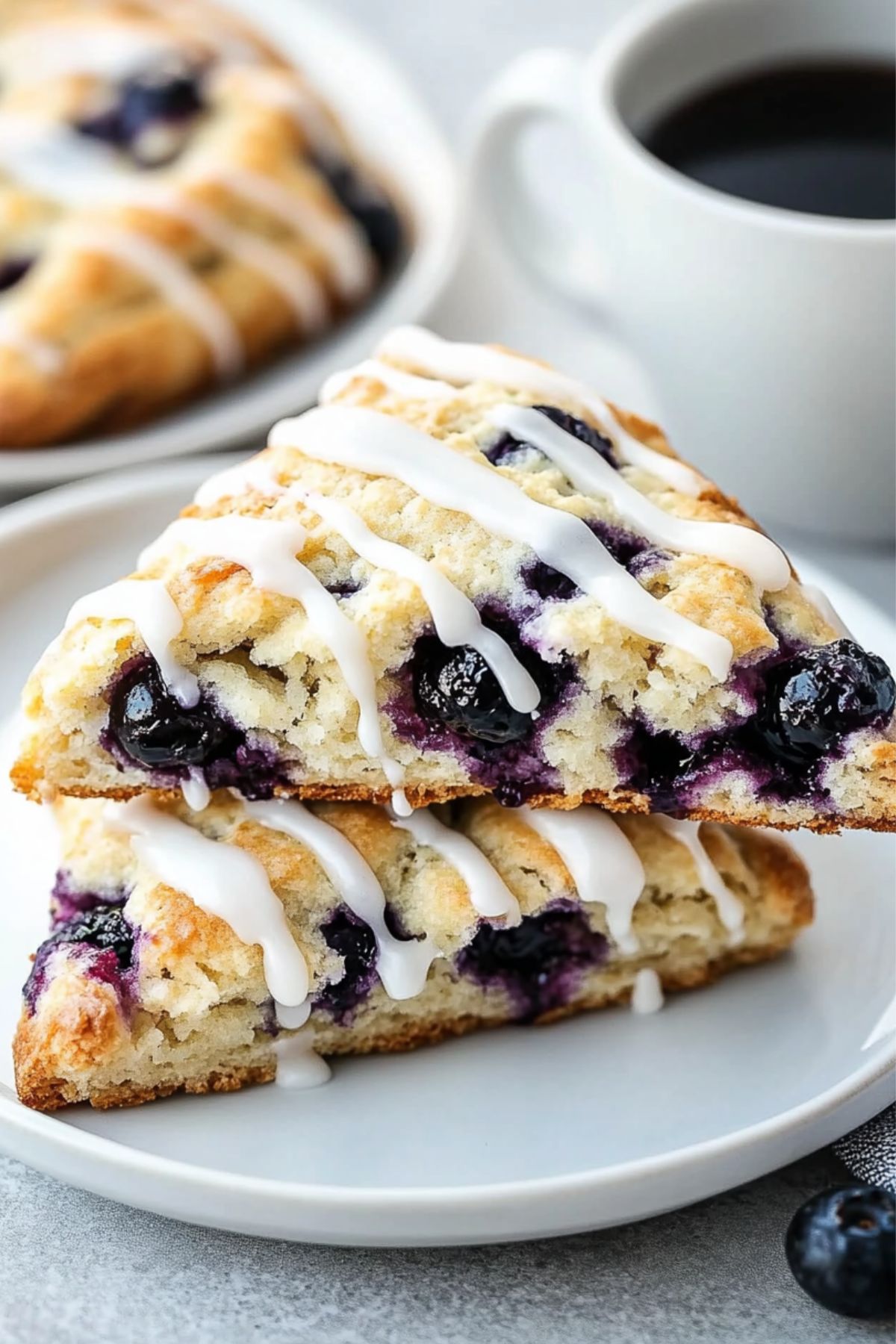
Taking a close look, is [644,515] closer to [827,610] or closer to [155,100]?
[827,610]

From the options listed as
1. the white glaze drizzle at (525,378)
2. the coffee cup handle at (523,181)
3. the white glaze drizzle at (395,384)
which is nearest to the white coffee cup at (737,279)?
the coffee cup handle at (523,181)

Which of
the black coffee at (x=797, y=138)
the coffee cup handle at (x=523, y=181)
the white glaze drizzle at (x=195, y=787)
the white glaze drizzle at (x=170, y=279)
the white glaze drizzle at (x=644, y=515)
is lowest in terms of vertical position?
the white glaze drizzle at (x=170, y=279)

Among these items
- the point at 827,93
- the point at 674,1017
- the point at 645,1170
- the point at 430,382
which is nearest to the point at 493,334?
the point at 827,93

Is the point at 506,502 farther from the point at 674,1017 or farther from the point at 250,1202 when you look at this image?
the point at 250,1202

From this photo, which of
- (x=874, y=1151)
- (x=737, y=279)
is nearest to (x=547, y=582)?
(x=874, y=1151)

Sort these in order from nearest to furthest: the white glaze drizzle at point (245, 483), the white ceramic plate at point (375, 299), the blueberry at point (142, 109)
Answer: the white glaze drizzle at point (245, 483)
the white ceramic plate at point (375, 299)
the blueberry at point (142, 109)

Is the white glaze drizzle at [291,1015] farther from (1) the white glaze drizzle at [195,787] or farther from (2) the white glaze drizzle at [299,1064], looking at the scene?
(1) the white glaze drizzle at [195,787]
